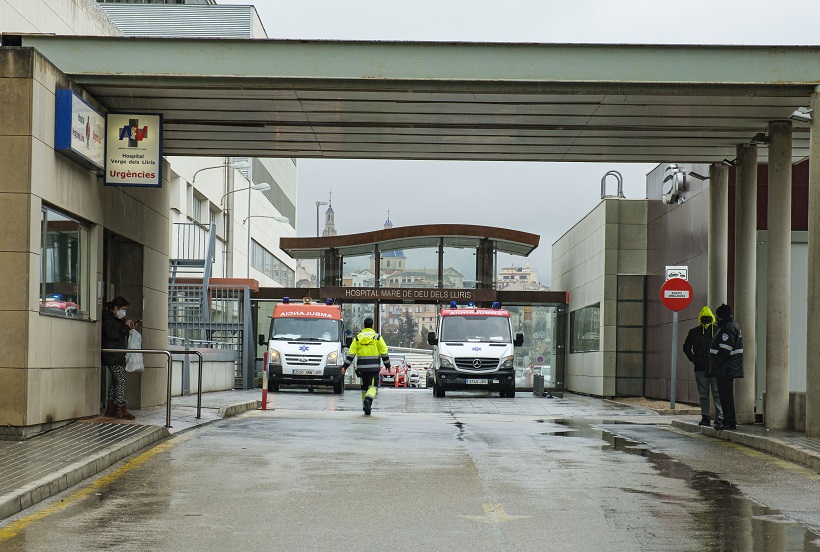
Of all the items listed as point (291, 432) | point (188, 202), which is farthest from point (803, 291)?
point (188, 202)

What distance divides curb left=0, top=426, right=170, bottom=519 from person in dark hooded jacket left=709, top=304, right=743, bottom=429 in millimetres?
8064

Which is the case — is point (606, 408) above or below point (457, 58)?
below

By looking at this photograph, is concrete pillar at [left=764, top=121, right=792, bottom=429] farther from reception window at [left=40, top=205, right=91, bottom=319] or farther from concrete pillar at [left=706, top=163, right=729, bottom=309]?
reception window at [left=40, top=205, right=91, bottom=319]

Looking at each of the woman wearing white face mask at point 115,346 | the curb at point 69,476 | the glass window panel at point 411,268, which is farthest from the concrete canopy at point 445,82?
the glass window panel at point 411,268

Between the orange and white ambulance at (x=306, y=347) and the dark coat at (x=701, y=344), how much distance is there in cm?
1537

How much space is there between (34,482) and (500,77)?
28.5ft

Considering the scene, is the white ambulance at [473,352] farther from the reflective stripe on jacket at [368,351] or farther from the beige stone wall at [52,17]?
the beige stone wall at [52,17]

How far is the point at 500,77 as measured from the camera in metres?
16.0

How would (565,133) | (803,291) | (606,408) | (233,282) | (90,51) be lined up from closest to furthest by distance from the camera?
1. (90,51)
2. (565,133)
3. (803,291)
4. (606,408)
5. (233,282)

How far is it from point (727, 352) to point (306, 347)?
55.1ft

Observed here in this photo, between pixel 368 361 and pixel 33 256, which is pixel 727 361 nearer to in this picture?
pixel 368 361

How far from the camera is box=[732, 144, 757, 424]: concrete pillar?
19016mm

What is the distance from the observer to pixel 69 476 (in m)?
10.3

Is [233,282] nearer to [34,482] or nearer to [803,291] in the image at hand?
[803,291]
